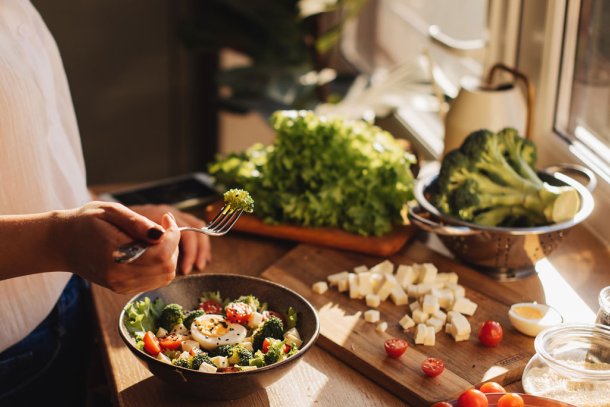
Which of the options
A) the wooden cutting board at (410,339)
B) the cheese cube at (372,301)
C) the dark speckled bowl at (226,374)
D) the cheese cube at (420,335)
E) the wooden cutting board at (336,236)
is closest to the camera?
the dark speckled bowl at (226,374)

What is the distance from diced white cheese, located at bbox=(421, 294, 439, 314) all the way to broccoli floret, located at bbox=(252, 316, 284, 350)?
0.31m

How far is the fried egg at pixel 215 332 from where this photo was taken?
1317 millimetres

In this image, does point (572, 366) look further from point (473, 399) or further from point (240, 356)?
point (240, 356)

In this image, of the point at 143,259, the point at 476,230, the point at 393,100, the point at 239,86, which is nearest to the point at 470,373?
the point at 476,230

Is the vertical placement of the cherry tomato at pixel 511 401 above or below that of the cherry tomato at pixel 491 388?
above

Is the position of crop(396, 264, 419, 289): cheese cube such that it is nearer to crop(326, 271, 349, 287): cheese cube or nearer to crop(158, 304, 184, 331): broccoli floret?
crop(326, 271, 349, 287): cheese cube

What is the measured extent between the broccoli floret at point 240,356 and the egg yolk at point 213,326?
0.18ft

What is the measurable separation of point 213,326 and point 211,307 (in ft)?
0.28

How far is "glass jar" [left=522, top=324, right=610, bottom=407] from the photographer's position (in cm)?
118

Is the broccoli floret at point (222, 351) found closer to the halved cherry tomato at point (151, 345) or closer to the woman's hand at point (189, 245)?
the halved cherry tomato at point (151, 345)

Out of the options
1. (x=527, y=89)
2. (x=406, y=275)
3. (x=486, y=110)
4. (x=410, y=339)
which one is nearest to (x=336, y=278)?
(x=406, y=275)

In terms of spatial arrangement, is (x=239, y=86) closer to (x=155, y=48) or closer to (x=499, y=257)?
(x=155, y=48)

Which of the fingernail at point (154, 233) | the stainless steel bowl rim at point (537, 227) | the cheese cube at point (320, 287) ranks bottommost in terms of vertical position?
the cheese cube at point (320, 287)

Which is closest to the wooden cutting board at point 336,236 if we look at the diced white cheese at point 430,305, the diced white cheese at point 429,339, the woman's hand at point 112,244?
the diced white cheese at point 430,305
